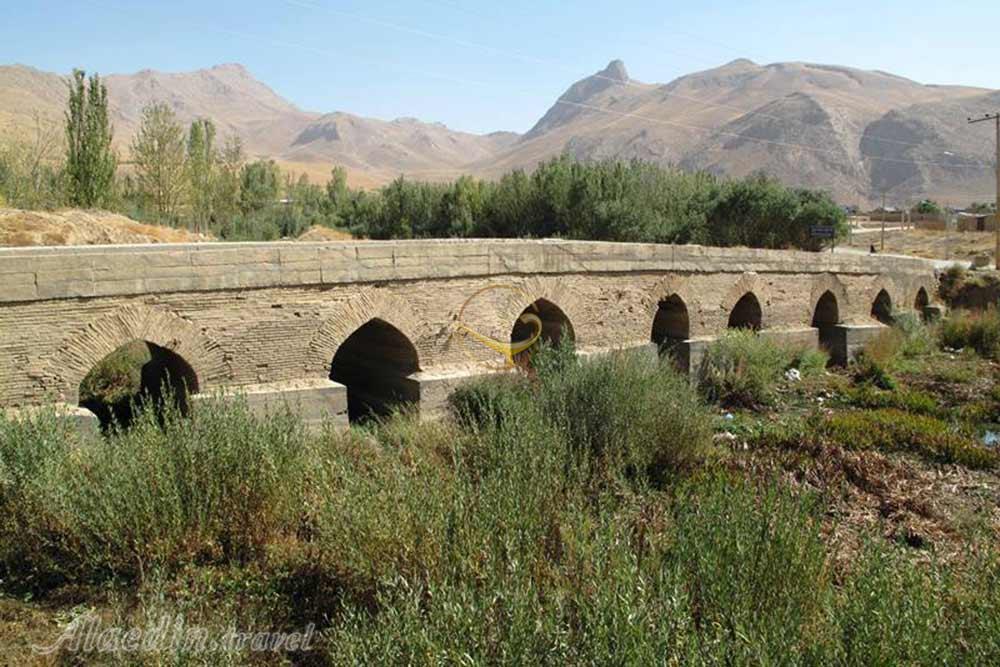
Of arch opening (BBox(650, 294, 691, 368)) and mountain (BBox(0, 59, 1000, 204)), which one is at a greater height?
mountain (BBox(0, 59, 1000, 204))

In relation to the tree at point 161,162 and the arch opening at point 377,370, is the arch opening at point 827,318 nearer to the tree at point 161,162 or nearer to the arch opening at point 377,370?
the arch opening at point 377,370

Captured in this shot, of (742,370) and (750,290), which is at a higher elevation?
(750,290)

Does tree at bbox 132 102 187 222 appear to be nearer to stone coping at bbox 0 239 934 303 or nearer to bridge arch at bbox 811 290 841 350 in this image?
stone coping at bbox 0 239 934 303

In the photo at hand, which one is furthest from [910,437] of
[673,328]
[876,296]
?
[876,296]

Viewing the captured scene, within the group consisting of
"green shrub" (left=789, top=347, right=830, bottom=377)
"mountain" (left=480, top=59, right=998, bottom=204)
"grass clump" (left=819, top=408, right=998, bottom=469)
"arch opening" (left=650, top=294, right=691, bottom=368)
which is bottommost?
"grass clump" (left=819, top=408, right=998, bottom=469)

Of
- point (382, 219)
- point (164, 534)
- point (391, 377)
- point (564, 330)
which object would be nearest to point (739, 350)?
point (564, 330)

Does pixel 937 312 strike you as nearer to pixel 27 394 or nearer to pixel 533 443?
pixel 533 443

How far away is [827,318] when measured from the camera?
55.4ft

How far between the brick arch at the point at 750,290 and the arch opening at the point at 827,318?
2.06m

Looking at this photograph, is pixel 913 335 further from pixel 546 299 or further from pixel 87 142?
pixel 87 142

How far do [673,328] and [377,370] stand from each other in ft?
18.7

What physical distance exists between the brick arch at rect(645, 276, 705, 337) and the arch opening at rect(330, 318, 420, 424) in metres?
4.57

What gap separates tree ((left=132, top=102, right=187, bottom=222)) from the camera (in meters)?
23.3

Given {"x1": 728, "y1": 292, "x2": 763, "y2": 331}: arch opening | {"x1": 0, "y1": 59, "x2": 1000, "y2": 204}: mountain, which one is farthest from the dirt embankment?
{"x1": 0, "y1": 59, "x2": 1000, "y2": 204}: mountain
